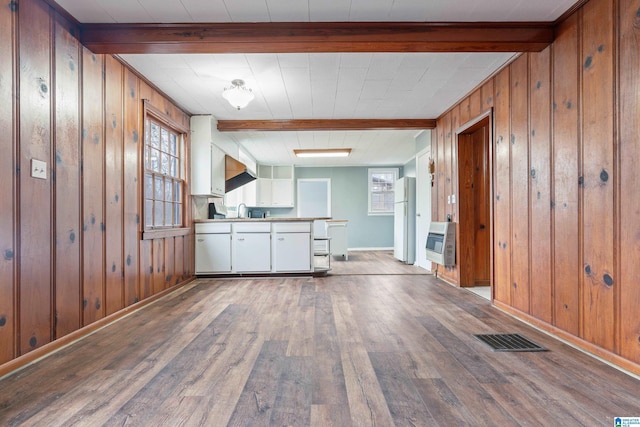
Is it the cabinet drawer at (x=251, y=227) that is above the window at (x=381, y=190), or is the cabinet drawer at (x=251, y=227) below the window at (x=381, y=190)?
below

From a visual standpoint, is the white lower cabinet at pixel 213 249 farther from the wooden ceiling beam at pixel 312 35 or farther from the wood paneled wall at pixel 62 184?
the wooden ceiling beam at pixel 312 35

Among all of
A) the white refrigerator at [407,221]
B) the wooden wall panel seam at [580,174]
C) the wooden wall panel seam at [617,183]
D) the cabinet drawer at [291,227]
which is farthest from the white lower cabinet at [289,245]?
the wooden wall panel seam at [617,183]

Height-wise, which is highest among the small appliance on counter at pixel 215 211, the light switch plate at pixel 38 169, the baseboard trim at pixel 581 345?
the light switch plate at pixel 38 169

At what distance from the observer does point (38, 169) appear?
2.03 metres

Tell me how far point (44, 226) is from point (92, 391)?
112 cm

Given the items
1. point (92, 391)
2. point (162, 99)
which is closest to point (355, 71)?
point (162, 99)

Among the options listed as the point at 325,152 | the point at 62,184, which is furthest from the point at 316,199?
the point at 62,184

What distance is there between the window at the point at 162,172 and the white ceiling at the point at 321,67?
0.39m

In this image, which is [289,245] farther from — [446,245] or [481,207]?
[481,207]

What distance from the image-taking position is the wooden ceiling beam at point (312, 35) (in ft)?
7.86

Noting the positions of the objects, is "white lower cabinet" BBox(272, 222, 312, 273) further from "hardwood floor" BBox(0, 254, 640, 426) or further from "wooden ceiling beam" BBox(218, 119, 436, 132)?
"hardwood floor" BBox(0, 254, 640, 426)

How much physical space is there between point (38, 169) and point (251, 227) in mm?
2799

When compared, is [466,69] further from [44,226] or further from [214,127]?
[44,226]

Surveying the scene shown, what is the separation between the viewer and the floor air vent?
2125mm
